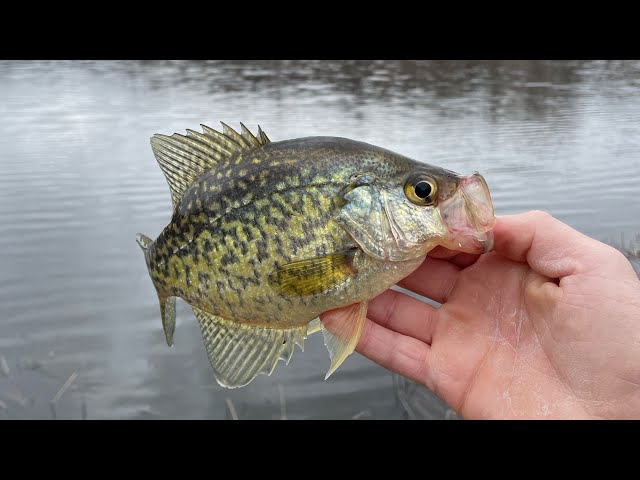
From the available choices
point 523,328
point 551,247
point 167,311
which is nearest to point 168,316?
point 167,311

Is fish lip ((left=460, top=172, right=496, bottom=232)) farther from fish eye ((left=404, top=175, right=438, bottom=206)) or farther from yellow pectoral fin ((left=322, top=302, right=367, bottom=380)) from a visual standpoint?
yellow pectoral fin ((left=322, top=302, right=367, bottom=380))

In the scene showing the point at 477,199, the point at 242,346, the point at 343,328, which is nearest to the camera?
the point at 477,199

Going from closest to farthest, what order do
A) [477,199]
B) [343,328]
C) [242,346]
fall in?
[477,199], [343,328], [242,346]

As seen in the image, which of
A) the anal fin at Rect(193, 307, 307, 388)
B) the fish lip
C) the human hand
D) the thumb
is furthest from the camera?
the anal fin at Rect(193, 307, 307, 388)

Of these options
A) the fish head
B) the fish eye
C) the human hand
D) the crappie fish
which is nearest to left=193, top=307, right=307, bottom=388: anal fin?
the crappie fish

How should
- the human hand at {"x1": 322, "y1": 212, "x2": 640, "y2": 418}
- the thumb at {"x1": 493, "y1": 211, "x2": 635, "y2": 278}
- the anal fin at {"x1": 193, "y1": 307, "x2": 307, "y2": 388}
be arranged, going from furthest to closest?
the anal fin at {"x1": 193, "y1": 307, "x2": 307, "y2": 388} → the thumb at {"x1": 493, "y1": 211, "x2": 635, "y2": 278} → the human hand at {"x1": 322, "y1": 212, "x2": 640, "y2": 418}

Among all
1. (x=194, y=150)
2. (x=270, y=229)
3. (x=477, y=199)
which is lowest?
(x=270, y=229)

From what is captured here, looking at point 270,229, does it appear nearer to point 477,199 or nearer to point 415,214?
point 415,214

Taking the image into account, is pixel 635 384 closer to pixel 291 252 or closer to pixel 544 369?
pixel 544 369
